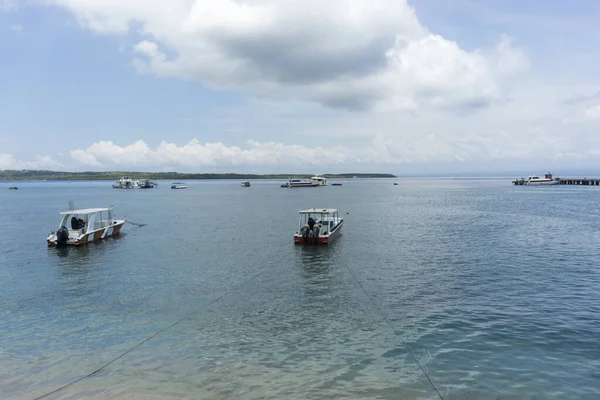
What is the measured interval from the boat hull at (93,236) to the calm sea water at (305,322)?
2467 millimetres

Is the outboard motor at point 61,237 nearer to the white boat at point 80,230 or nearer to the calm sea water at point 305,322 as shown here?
the white boat at point 80,230

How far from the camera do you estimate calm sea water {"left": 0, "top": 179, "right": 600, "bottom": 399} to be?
14.2m

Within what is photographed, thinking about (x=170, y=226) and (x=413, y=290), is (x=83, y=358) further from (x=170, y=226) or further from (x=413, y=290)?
(x=170, y=226)

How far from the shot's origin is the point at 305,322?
66.2 ft

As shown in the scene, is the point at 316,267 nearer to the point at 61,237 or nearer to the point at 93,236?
the point at 61,237

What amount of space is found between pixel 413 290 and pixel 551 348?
9.68 metres

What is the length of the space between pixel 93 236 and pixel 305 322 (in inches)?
1475

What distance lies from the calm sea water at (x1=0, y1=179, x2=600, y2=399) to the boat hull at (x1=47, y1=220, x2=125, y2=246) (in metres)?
2.47

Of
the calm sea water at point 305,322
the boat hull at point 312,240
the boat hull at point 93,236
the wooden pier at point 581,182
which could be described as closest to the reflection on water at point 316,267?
the calm sea water at point 305,322

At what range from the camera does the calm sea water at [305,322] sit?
14.2 meters

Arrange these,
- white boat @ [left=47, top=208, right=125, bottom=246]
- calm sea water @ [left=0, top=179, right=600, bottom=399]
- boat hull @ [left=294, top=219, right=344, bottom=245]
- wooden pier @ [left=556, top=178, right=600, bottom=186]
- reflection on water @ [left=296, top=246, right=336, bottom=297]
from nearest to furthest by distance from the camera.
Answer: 1. calm sea water @ [left=0, top=179, right=600, bottom=399]
2. reflection on water @ [left=296, top=246, right=336, bottom=297]
3. boat hull @ [left=294, top=219, right=344, bottom=245]
4. white boat @ [left=47, top=208, right=125, bottom=246]
5. wooden pier @ [left=556, top=178, right=600, bottom=186]

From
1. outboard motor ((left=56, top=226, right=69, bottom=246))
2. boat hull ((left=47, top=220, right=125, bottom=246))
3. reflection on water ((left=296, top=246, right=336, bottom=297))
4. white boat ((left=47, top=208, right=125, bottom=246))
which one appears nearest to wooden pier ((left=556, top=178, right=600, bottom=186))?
reflection on water ((left=296, top=246, right=336, bottom=297))

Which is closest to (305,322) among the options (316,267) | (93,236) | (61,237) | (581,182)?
(316,267)

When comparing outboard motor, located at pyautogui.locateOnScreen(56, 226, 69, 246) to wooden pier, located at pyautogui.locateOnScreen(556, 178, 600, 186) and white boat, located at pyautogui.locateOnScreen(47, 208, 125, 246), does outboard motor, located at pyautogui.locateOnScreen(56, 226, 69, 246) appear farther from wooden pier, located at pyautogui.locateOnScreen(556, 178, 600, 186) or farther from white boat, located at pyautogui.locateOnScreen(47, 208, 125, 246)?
wooden pier, located at pyautogui.locateOnScreen(556, 178, 600, 186)
